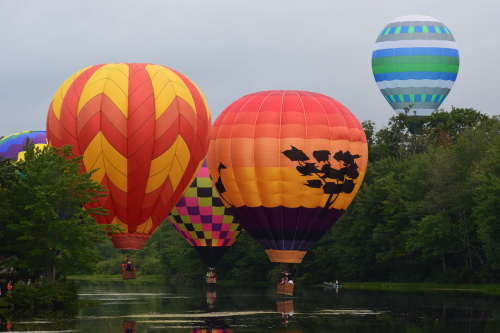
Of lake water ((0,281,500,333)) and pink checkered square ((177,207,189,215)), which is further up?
pink checkered square ((177,207,189,215))

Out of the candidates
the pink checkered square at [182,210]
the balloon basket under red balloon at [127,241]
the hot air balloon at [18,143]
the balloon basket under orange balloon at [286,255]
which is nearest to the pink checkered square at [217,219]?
the pink checkered square at [182,210]

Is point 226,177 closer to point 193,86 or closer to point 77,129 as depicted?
point 193,86

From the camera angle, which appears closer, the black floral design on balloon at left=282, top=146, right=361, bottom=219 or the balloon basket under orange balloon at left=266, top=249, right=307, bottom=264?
the black floral design on balloon at left=282, top=146, right=361, bottom=219

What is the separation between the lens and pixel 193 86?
29.8m

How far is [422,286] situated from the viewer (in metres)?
38.5

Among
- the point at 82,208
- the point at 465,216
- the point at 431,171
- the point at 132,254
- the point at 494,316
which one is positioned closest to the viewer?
the point at 494,316

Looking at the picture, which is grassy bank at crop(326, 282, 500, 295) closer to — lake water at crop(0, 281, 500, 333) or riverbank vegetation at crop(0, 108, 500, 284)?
riverbank vegetation at crop(0, 108, 500, 284)

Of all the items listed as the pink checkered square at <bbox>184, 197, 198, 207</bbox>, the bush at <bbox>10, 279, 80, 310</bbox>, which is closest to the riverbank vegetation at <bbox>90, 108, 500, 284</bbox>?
the pink checkered square at <bbox>184, 197, 198, 207</bbox>

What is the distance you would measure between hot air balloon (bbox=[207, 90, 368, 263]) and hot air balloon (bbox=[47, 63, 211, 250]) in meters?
3.91

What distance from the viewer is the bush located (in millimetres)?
24250

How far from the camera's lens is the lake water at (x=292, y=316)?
1948cm

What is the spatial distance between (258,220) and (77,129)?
359 inches

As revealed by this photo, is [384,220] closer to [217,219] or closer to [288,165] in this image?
[217,219]

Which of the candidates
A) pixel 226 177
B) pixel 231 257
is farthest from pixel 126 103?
pixel 231 257
